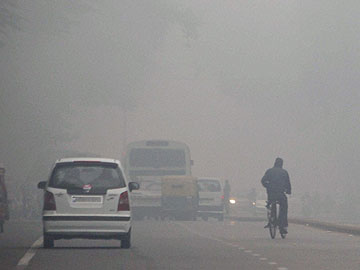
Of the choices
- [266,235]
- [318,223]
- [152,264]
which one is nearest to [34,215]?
[318,223]

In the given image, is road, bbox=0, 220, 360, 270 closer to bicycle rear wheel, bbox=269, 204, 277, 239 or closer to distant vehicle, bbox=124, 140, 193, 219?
bicycle rear wheel, bbox=269, 204, 277, 239

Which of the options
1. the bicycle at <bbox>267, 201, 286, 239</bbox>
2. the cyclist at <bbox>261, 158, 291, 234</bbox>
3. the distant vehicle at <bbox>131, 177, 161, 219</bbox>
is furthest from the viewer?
the distant vehicle at <bbox>131, 177, 161, 219</bbox>

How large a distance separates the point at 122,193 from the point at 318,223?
14462 mm

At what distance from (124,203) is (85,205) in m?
0.72

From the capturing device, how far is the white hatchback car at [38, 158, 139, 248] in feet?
69.4

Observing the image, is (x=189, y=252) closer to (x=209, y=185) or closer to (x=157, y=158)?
(x=157, y=158)

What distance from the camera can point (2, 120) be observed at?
66000 mm

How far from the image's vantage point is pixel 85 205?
70.0 ft

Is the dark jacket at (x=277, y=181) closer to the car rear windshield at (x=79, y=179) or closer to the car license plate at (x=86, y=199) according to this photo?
the car rear windshield at (x=79, y=179)

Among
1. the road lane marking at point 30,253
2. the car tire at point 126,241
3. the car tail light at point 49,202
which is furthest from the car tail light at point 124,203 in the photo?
the road lane marking at point 30,253

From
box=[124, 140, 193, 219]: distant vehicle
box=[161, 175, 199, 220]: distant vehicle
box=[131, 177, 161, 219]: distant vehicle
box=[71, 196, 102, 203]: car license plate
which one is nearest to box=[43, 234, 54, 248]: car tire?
box=[71, 196, 102, 203]: car license plate

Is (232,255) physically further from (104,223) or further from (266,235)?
(266,235)

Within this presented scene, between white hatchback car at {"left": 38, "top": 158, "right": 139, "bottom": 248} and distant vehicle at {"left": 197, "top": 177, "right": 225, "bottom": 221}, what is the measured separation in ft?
89.1

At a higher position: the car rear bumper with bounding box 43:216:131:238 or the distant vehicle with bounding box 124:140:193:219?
→ the distant vehicle with bounding box 124:140:193:219
